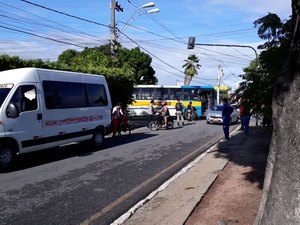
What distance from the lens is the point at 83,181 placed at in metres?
8.66

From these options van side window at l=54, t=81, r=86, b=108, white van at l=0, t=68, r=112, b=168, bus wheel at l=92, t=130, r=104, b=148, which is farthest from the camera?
bus wheel at l=92, t=130, r=104, b=148

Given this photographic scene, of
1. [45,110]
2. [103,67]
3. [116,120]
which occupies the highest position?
[103,67]

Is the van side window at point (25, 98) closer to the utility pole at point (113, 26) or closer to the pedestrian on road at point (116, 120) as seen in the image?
the pedestrian on road at point (116, 120)

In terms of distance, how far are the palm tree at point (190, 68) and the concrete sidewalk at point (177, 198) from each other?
6261 cm

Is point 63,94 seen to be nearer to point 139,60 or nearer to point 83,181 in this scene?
point 83,181

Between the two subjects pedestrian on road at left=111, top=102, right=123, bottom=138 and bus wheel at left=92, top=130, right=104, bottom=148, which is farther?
pedestrian on road at left=111, top=102, right=123, bottom=138

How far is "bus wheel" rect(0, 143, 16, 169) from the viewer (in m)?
9.83

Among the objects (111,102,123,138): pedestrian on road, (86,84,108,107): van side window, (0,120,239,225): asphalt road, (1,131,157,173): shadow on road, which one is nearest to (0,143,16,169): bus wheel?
(1,131,157,173): shadow on road

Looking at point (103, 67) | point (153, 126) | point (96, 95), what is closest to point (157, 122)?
point (153, 126)

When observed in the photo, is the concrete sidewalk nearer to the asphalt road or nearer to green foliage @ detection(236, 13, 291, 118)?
the asphalt road

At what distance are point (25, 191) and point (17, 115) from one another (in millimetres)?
2942

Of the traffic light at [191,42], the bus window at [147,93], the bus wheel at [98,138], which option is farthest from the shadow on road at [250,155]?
the bus window at [147,93]

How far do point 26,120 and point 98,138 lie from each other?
4261mm

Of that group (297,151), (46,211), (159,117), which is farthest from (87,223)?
(159,117)
